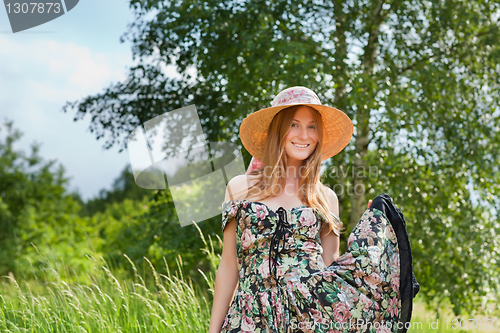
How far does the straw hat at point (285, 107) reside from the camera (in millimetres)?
2008

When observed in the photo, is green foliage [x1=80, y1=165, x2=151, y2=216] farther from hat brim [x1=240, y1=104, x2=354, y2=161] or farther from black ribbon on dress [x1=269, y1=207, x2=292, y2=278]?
black ribbon on dress [x1=269, y1=207, x2=292, y2=278]

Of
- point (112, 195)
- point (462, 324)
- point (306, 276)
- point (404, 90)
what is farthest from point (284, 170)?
point (112, 195)

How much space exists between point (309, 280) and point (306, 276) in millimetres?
64

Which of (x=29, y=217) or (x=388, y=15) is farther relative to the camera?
(x=29, y=217)

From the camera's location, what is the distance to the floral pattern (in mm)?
1643

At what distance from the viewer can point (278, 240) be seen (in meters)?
1.83

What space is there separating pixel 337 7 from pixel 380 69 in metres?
0.95

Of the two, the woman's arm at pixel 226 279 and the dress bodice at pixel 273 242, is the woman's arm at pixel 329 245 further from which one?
the woman's arm at pixel 226 279

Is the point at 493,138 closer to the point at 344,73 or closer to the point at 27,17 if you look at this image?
the point at 344,73

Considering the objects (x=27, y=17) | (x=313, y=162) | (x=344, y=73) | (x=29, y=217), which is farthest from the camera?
(x=29, y=217)

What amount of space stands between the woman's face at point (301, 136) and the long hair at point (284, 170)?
20 mm

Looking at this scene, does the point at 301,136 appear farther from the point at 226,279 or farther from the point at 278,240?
the point at 226,279

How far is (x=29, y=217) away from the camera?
552 inches

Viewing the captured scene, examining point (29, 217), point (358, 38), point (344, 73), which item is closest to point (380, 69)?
point (358, 38)
